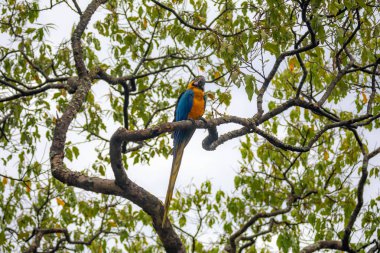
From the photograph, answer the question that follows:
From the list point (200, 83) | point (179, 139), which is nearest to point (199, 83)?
point (200, 83)

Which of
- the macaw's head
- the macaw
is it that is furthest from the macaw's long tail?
the macaw's head

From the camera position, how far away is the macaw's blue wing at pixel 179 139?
438 centimetres

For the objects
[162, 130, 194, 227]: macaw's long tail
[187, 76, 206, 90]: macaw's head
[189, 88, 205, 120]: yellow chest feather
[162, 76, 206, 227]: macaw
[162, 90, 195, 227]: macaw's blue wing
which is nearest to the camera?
[162, 90, 195, 227]: macaw's blue wing

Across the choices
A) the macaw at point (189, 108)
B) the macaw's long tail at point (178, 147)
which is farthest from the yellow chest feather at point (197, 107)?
the macaw's long tail at point (178, 147)

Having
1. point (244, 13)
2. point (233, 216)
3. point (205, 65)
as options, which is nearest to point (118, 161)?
point (244, 13)

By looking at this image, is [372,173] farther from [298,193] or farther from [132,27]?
[132,27]

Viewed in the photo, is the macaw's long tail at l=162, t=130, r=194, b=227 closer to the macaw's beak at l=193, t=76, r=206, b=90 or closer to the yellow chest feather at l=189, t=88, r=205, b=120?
the yellow chest feather at l=189, t=88, r=205, b=120

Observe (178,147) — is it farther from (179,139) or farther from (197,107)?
(197,107)

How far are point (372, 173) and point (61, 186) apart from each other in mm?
3989

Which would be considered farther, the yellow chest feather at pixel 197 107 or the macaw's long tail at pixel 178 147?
the yellow chest feather at pixel 197 107

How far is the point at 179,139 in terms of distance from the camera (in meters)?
4.89

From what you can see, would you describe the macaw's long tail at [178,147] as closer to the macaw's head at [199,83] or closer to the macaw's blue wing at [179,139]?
the macaw's blue wing at [179,139]

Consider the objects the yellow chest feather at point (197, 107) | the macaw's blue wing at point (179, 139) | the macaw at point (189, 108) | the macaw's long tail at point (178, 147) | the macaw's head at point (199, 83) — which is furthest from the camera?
the macaw's head at point (199, 83)

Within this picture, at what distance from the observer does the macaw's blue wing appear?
4375 millimetres
